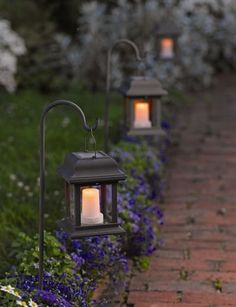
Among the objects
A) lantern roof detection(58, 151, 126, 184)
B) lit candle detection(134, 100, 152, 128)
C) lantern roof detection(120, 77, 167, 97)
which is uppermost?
lantern roof detection(120, 77, 167, 97)

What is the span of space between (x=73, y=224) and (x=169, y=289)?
118cm

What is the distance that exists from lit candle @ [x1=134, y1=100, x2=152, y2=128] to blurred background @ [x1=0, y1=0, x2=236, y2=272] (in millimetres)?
2467

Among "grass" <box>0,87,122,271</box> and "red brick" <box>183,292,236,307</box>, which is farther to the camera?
"grass" <box>0,87,122,271</box>

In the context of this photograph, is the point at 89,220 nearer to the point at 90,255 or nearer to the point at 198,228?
the point at 90,255

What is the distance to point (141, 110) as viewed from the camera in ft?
16.2

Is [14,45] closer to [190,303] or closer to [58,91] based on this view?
[58,91]

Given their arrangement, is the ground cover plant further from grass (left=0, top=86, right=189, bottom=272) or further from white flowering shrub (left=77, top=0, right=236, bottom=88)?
white flowering shrub (left=77, top=0, right=236, bottom=88)

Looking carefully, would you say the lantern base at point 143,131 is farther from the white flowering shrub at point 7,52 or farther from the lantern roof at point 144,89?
the white flowering shrub at point 7,52

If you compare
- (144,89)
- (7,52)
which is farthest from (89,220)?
(7,52)

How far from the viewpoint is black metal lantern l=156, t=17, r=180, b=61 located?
8102mm

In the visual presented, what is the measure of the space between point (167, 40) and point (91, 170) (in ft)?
17.0

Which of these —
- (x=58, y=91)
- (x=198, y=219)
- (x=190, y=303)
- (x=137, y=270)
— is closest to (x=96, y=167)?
(x=190, y=303)

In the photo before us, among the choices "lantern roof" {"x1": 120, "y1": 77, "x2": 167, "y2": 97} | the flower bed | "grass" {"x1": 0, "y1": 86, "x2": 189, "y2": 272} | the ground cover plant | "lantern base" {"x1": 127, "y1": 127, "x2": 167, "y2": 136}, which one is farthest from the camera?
"grass" {"x1": 0, "y1": 86, "x2": 189, "y2": 272}

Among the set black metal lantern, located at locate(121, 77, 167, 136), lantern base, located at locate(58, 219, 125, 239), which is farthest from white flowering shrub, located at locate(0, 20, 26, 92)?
lantern base, located at locate(58, 219, 125, 239)
